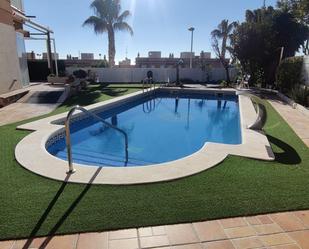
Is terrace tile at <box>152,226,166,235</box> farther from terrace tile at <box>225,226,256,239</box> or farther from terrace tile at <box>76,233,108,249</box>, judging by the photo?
terrace tile at <box>225,226,256,239</box>

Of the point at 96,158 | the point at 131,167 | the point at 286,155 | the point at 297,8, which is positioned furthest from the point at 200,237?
the point at 297,8

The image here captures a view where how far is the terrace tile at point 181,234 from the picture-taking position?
3.06 metres

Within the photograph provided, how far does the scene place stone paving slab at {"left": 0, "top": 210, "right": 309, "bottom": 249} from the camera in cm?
298

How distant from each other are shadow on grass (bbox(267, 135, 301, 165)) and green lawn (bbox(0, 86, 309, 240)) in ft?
0.77

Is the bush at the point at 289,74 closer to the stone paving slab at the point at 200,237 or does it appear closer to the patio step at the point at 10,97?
the stone paving slab at the point at 200,237

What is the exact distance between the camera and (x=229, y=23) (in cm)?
3753

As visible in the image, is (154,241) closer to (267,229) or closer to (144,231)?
(144,231)

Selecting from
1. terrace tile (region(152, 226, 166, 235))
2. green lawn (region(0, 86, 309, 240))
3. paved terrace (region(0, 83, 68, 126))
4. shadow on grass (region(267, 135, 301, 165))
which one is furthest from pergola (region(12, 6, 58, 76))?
terrace tile (region(152, 226, 166, 235))

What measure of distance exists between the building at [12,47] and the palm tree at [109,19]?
11102 mm

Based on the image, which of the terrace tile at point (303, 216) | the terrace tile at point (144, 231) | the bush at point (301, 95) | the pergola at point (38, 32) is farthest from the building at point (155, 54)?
the terrace tile at point (144, 231)

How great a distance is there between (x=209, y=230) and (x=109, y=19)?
2808 centimetres

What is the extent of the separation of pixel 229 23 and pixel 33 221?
3920 cm

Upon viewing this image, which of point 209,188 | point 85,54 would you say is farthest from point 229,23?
point 209,188

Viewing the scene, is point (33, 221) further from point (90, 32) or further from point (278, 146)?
point (90, 32)
